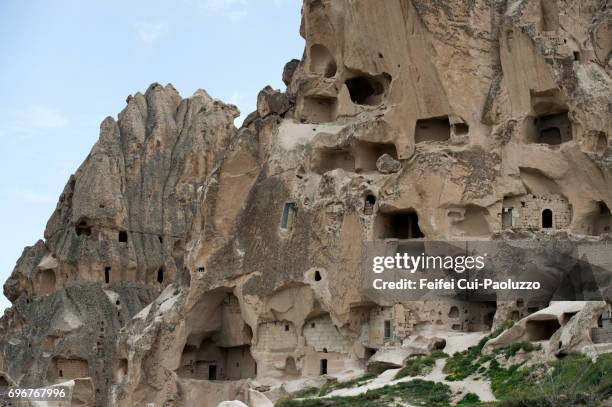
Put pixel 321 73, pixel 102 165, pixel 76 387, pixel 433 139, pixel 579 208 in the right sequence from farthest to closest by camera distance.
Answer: pixel 102 165 < pixel 76 387 < pixel 321 73 < pixel 433 139 < pixel 579 208

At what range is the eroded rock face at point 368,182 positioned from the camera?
44781 mm

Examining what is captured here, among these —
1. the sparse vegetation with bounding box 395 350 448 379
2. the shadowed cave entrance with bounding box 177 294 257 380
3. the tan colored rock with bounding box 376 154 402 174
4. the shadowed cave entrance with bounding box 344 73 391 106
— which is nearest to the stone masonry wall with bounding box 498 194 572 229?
the tan colored rock with bounding box 376 154 402 174

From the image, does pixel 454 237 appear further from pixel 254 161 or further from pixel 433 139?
pixel 254 161

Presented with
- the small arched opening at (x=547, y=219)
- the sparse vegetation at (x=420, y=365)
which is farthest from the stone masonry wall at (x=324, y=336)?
the small arched opening at (x=547, y=219)

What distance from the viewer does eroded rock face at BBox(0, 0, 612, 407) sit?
44.8 m

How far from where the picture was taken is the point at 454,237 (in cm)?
4491

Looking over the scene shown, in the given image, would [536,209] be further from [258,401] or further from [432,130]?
[258,401]

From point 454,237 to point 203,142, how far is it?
28.8 meters

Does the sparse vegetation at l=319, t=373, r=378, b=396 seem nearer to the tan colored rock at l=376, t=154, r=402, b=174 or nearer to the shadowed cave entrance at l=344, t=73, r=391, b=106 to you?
the tan colored rock at l=376, t=154, r=402, b=174

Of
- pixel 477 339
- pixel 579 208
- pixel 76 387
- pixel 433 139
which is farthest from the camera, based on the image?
pixel 76 387

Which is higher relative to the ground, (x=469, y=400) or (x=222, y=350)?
(x=222, y=350)

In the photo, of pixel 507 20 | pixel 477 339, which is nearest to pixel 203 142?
pixel 507 20

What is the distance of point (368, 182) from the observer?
46.7 m

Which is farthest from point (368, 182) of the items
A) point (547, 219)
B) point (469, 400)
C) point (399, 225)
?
point (469, 400)
